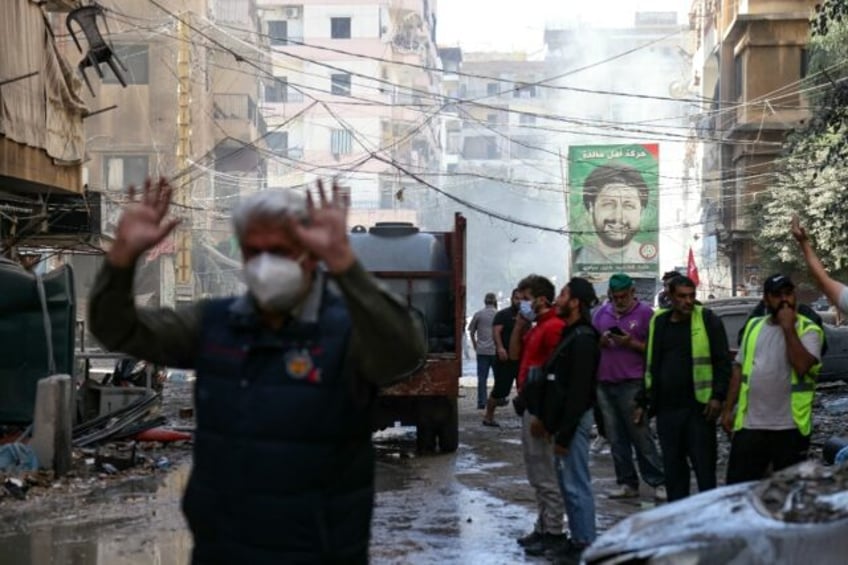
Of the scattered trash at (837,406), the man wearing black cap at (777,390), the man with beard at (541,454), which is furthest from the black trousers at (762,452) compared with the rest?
the scattered trash at (837,406)

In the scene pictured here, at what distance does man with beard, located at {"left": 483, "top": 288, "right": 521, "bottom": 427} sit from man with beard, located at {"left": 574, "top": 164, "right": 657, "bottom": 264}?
2347cm

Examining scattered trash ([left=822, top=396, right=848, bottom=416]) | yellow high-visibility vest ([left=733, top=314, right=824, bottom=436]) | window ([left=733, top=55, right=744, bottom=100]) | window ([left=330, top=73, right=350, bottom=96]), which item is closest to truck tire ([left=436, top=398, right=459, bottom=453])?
yellow high-visibility vest ([left=733, top=314, right=824, bottom=436])

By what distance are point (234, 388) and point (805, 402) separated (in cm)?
543

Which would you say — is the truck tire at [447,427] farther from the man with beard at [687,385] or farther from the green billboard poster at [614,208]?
the green billboard poster at [614,208]

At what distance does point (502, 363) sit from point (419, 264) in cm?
295

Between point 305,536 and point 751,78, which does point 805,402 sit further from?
point 751,78

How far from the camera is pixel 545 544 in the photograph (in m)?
9.34

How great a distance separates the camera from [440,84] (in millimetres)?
127438

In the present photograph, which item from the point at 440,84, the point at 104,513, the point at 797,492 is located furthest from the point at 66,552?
the point at 440,84

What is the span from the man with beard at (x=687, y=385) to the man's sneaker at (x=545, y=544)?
851mm

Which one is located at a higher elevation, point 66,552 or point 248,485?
point 248,485

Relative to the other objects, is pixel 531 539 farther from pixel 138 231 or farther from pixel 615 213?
pixel 615 213

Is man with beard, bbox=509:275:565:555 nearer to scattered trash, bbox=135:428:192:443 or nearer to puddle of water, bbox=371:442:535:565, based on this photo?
puddle of water, bbox=371:442:535:565

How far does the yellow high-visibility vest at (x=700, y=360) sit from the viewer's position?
9.56 m
